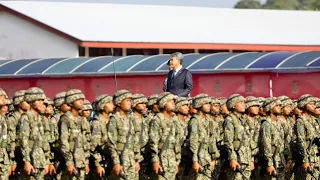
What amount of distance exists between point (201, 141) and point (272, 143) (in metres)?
1.76

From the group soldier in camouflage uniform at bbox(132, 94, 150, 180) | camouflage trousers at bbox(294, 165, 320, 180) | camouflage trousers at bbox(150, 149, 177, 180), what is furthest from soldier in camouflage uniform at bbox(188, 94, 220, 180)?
camouflage trousers at bbox(294, 165, 320, 180)

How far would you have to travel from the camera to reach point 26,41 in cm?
5069

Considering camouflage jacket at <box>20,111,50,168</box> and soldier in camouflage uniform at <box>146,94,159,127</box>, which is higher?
Answer: soldier in camouflage uniform at <box>146,94,159,127</box>

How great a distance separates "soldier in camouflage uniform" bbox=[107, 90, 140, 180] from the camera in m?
18.8

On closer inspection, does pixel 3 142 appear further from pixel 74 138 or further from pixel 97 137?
pixel 97 137

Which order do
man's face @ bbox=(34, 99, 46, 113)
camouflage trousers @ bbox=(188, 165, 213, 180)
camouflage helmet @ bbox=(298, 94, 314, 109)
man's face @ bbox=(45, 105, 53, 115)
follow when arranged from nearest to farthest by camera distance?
man's face @ bbox=(34, 99, 46, 113)
camouflage trousers @ bbox=(188, 165, 213, 180)
man's face @ bbox=(45, 105, 53, 115)
camouflage helmet @ bbox=(298, 94, 314, 109)

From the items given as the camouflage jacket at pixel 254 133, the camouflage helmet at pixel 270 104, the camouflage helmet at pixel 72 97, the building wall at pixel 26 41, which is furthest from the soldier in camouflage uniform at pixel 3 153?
the building wall at pixel 26 41

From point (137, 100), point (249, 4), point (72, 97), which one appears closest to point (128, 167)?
point (137, 100)

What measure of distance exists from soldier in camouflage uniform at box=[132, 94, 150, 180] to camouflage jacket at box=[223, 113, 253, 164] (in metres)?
1.55

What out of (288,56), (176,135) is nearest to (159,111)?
(176,135)

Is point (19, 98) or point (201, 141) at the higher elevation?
point (19, 98)

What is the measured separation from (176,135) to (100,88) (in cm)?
1660

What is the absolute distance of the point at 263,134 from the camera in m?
21.1

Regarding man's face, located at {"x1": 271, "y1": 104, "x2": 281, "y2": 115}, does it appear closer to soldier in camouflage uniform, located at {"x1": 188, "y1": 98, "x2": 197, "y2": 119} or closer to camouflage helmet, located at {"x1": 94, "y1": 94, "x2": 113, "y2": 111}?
soldier in camouflage uniform, located at {"x1": 188, "y1": 98, "x2": 197, "y2": 119}
